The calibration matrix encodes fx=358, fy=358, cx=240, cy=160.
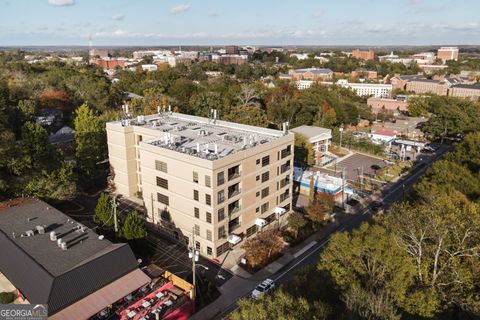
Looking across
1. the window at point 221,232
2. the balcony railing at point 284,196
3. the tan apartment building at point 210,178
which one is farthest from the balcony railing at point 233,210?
the balcony railing at point 284,196

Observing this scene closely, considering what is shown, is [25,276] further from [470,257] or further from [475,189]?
[475,189]

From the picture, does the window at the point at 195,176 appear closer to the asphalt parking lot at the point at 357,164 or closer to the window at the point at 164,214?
the window at the point at 164,214

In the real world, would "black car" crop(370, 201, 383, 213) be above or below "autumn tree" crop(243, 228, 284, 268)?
below

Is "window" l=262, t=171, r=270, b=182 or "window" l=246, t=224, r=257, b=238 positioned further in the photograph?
"window" l=262, t=171, r=270, b=182

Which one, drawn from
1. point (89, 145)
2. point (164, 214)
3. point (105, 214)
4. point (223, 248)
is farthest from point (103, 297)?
point (89, 145)

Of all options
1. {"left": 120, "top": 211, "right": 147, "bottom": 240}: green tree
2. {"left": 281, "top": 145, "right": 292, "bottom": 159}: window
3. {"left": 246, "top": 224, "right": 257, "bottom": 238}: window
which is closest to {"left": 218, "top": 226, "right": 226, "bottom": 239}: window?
{"left": 246, "top": 224, "right": 257, "bottom": 238}: window

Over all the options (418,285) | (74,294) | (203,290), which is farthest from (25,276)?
(418,285)

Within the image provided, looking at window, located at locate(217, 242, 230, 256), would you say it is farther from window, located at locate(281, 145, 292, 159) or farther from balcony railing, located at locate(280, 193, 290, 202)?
window, located at locate(281, 145, 292, 159)

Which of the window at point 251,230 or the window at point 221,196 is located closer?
the window at point 221,196
